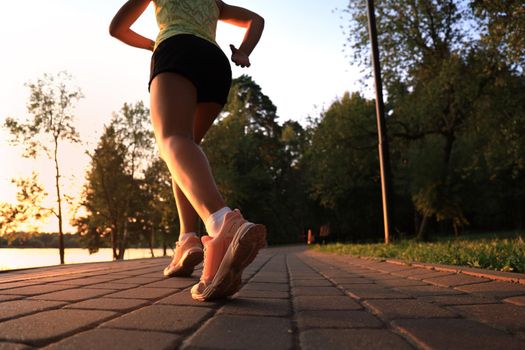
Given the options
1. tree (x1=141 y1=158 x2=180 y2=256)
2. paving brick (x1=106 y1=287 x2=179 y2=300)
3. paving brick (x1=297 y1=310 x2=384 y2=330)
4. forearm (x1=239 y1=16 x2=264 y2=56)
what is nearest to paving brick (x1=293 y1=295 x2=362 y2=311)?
paving brick (x1=297 y1=310 x2=384 y2=330)

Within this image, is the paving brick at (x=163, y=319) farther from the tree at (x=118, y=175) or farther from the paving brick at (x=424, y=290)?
the tree at (x=118, y=175)

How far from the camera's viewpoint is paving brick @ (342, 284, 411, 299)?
257 centimetres

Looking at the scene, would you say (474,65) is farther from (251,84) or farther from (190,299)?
(251,84)

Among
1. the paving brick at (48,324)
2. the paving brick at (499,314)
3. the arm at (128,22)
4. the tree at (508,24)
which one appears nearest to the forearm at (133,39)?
the arm at (128,22)

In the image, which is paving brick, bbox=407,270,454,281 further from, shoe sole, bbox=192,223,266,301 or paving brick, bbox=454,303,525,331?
shoe sole, bbox=192,223,266,301

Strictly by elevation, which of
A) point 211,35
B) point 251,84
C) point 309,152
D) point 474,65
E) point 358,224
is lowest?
point 358,224

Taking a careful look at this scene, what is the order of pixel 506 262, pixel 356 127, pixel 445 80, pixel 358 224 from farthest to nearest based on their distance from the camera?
1. pixel 358 224
2. pixel 356 127
3. pixel 445 80
4. pixel 506 262

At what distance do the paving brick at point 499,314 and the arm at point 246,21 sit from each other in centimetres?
204

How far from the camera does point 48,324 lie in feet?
5.54

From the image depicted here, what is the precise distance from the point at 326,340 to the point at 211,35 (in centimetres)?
212

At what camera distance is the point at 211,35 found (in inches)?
112

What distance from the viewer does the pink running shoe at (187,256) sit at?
304 centimetres

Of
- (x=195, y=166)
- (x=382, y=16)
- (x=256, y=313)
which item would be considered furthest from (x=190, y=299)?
(x=382, y=16)

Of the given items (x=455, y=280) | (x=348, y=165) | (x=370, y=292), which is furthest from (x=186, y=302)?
(x=348, y=165)
